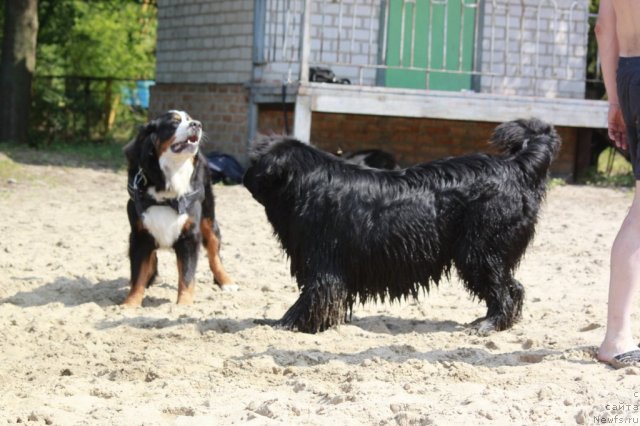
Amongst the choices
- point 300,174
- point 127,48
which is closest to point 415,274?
point 300,174

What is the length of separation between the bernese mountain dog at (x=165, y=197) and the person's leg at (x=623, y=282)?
2.99 m

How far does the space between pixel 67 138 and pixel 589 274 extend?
14307 mm

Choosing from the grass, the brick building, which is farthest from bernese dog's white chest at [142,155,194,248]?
the brick building

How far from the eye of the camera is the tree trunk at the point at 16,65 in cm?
1858

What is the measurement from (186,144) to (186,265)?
2.75 feet

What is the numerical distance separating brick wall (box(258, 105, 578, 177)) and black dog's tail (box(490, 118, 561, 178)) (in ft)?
30.2

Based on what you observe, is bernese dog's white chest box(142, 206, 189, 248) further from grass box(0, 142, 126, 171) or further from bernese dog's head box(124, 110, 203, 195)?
grass box(0, 142, 126, 171)

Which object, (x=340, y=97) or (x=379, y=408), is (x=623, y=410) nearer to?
(x=379, y=408)

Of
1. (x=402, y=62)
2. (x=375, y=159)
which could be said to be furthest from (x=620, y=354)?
(x=402, y=62)

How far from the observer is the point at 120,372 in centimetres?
526

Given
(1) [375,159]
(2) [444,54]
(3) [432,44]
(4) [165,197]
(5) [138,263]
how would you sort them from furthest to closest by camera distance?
(3) [432,44]
(2) [444,54]
(1) [375,159]
(5) [138,263]
(4) [165,197]

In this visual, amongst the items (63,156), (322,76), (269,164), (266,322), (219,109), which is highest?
(322,76)

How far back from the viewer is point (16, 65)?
61.5ft

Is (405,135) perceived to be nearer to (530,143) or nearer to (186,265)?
(186,265)
